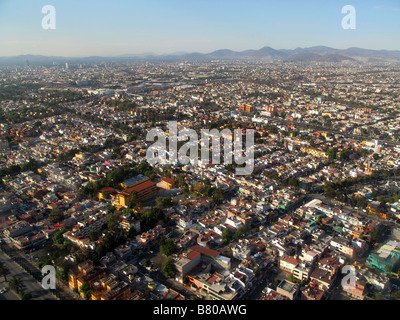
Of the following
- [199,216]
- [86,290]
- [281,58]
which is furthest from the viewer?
[281,58]

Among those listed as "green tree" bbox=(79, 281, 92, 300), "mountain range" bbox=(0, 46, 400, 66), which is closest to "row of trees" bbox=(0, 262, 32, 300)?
"green tree" bbox=(79, 281, 92, 300)

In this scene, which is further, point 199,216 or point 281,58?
point 281,58

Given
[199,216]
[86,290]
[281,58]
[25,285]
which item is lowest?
[25,285]

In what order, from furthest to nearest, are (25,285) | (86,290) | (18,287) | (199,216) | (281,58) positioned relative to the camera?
1. (281,58)
2. (199,216)
3. (25,285)
4. (18,287)
5. (86,290)

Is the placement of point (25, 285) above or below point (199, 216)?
below

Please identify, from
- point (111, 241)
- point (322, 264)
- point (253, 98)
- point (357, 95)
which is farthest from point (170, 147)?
point (357, 95)

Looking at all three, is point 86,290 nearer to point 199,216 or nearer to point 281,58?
point 199,216

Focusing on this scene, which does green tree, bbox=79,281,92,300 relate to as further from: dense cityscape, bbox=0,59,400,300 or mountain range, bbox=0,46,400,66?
mountain range, bbox=0,46,400,66

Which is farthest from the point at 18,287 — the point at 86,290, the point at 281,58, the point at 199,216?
the point at 281,58

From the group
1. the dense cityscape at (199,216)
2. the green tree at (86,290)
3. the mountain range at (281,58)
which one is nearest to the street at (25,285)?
the dense cityscape at (199,216)
